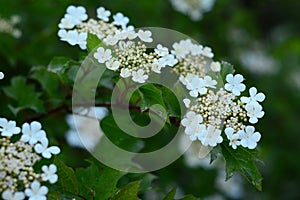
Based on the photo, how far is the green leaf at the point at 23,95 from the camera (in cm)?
159

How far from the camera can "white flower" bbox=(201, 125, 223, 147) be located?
119cm

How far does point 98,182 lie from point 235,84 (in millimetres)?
405

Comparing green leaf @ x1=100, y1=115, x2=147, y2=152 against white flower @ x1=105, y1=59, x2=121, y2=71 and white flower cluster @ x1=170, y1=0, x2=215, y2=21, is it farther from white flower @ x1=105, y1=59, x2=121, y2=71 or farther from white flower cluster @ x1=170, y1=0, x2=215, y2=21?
white flower cluster @ x1=170, y1=0, x2=215, y2=21

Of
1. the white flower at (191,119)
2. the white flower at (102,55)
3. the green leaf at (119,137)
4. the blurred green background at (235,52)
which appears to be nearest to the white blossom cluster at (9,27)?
the blurred green background at (235,52)

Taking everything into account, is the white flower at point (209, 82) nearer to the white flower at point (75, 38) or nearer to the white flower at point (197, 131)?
the white flower at point (197, 131)

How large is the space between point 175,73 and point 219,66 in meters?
0.12

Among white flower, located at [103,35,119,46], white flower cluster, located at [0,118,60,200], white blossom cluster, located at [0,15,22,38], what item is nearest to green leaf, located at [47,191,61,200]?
white flower cluster, located at [0,118,60,200]

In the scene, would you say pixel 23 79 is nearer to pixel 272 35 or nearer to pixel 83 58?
pixel 83 58

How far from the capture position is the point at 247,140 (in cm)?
122

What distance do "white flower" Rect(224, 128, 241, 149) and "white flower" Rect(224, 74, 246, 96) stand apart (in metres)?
0.11

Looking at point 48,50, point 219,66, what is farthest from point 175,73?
point 48,50

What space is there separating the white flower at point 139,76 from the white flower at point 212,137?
0.19 metres

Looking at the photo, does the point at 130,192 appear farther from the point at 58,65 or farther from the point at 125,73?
the point at 58,65

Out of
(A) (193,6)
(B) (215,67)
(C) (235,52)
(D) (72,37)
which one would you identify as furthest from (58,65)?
(C) (235,52)
